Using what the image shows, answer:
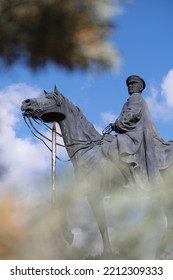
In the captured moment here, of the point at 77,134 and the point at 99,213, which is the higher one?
the point at 77,134

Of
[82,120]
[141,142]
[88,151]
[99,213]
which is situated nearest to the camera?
[99,213]

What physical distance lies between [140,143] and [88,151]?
57cm

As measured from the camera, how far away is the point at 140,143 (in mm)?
6527

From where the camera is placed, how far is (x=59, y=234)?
6.52 metres

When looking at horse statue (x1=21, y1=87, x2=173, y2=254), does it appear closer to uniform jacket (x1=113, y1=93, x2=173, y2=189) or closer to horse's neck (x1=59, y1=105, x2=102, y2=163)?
horse's neck (x1=59, y1=105, x2=102, y2=163)

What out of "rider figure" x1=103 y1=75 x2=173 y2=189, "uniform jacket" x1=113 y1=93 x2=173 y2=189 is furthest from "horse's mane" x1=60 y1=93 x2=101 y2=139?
"uniform jacket" x1=113 y1=93 x2=173 y2=189

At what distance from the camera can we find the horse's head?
21.9ft

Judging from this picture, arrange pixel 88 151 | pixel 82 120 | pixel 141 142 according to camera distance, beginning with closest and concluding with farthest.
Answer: pixel 141 142 → pixel 88 151 → pixel 82 120

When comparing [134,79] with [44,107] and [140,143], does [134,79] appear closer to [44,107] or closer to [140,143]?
[140,143]

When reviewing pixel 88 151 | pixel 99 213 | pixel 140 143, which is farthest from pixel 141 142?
pixel 99 213
